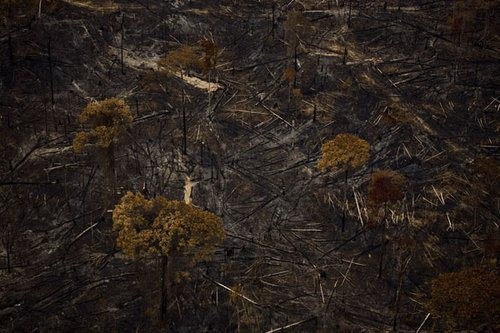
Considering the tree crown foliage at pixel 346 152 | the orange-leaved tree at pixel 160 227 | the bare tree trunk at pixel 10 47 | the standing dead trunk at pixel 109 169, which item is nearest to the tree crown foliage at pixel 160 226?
Answer: the orange-leaved tree at pixel 160 227

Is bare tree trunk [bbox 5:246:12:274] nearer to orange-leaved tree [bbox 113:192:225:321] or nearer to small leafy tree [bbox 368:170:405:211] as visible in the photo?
orange-leaved tree [bbox 113:192:225:321]

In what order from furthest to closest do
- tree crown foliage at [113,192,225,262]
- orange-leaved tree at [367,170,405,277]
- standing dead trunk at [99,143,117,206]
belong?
standing dead trunk at [99,143,117,206] → orange-leaved tree at [367,170,405,277] → tree crown foliage at [113,192,225,262]

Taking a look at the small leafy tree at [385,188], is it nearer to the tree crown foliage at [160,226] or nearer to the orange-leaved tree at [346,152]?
the orange-leaved tree at [346,152]

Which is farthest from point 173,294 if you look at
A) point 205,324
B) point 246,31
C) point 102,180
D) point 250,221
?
point 246,31

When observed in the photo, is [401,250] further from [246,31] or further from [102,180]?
[246,31]

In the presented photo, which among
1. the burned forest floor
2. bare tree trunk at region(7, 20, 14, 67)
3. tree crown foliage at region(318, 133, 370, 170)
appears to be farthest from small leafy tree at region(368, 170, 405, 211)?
bare tree trunk at region(7, 20, 14, 67)

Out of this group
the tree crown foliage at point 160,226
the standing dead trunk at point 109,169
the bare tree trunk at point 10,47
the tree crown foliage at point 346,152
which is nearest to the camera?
the tree crown foliage at point 160,226
